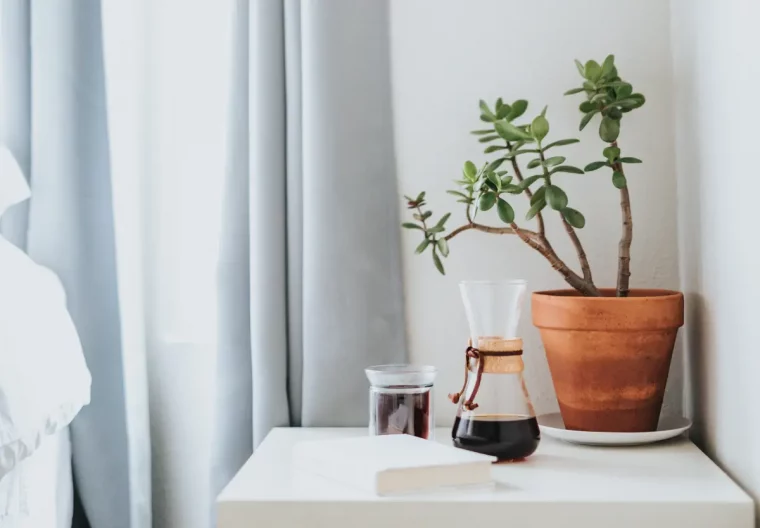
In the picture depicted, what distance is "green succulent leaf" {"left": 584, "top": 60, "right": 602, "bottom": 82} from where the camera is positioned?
1.10 m

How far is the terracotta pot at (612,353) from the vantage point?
1039mm

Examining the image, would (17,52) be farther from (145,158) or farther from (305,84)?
(305,84)

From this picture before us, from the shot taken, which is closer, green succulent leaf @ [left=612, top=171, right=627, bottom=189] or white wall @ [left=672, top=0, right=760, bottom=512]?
white wall @ [left=672, top=0, right=760, bottom=512]

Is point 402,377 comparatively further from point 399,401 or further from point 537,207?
point 537,207

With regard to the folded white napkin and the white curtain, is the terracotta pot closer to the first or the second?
the white curtain

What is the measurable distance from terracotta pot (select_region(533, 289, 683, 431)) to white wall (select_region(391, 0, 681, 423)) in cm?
18

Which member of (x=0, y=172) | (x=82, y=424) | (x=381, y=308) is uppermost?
(x=0, y=172)

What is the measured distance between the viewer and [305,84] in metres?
1.25

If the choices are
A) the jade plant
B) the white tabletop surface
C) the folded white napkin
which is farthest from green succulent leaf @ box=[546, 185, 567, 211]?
the folded white napkin

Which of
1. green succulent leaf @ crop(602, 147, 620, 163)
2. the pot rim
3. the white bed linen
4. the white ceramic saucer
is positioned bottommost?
the white bed linen

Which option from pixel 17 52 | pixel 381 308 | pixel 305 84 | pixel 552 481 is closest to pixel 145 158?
pixel 17 52

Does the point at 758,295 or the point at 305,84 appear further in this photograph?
the point at 305,84

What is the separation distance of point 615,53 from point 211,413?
90 cm

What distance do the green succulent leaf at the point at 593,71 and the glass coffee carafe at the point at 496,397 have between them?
12.5 inches
